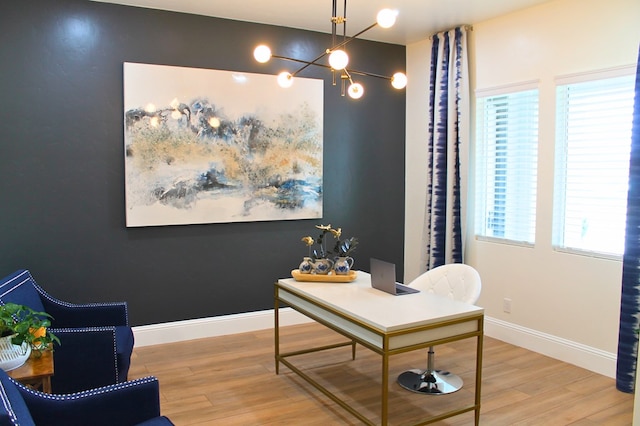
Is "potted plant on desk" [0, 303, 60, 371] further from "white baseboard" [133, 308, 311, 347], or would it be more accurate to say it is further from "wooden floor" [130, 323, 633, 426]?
"white baseboard" [133, 308, 311, 347]

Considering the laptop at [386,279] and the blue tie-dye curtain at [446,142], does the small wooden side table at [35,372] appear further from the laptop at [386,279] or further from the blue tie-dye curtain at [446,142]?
the blue tie-dye curtain at [446,142]

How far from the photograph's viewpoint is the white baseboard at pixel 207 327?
4336 millimetres

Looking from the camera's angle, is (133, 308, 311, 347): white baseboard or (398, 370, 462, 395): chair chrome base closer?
(398, 370, 462, 395): chair chrome base

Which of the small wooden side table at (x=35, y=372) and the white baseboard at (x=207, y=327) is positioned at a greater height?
the small wooden side table at (x=35, y=372)

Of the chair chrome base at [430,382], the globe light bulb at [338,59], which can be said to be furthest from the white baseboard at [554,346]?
the globe light bulb at [338,59]

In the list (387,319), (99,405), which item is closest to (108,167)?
(99,405)

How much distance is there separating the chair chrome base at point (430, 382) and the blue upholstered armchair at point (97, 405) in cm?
191

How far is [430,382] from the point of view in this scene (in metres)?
3.51

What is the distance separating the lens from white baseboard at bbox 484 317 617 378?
3748 mm

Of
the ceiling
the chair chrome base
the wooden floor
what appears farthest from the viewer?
the ceiling

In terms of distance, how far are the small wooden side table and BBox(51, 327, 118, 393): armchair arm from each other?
33 centimetres

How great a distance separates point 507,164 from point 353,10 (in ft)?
6.09

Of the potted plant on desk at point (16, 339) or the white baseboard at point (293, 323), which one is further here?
the white baseboard at point (293, 323)

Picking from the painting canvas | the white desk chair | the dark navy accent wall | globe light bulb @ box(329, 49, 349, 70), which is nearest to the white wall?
the white desk chair
